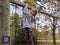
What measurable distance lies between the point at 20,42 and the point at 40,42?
75cm

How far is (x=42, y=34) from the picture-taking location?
13.8 ft

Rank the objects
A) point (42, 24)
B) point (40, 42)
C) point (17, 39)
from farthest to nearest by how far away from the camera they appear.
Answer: point (42, 24)
point (40, 42)
point (17, 39)

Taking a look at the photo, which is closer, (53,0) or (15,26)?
(15,26)

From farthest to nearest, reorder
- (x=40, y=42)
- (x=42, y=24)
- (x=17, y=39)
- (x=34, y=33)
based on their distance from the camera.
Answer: (x=42, y=24) → (x=40, y=42) → (x=34, y=33) → (x=17, y=39)

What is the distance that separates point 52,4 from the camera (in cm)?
457

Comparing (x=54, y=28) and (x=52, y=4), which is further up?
(x=52, y=4)

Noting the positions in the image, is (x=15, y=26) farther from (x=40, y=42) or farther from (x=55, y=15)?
(x=55, y=15)

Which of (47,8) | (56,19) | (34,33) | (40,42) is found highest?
(47,8)

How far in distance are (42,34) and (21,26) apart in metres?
0.93

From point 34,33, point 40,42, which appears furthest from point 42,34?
point 34,33

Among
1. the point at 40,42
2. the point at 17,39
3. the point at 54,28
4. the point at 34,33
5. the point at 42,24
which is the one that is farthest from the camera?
the point at 54,28

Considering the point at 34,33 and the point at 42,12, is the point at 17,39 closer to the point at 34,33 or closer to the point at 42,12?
the point at 34,33

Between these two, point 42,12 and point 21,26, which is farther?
point 42,12

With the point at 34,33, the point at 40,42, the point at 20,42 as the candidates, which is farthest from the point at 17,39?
the point at 40,42
